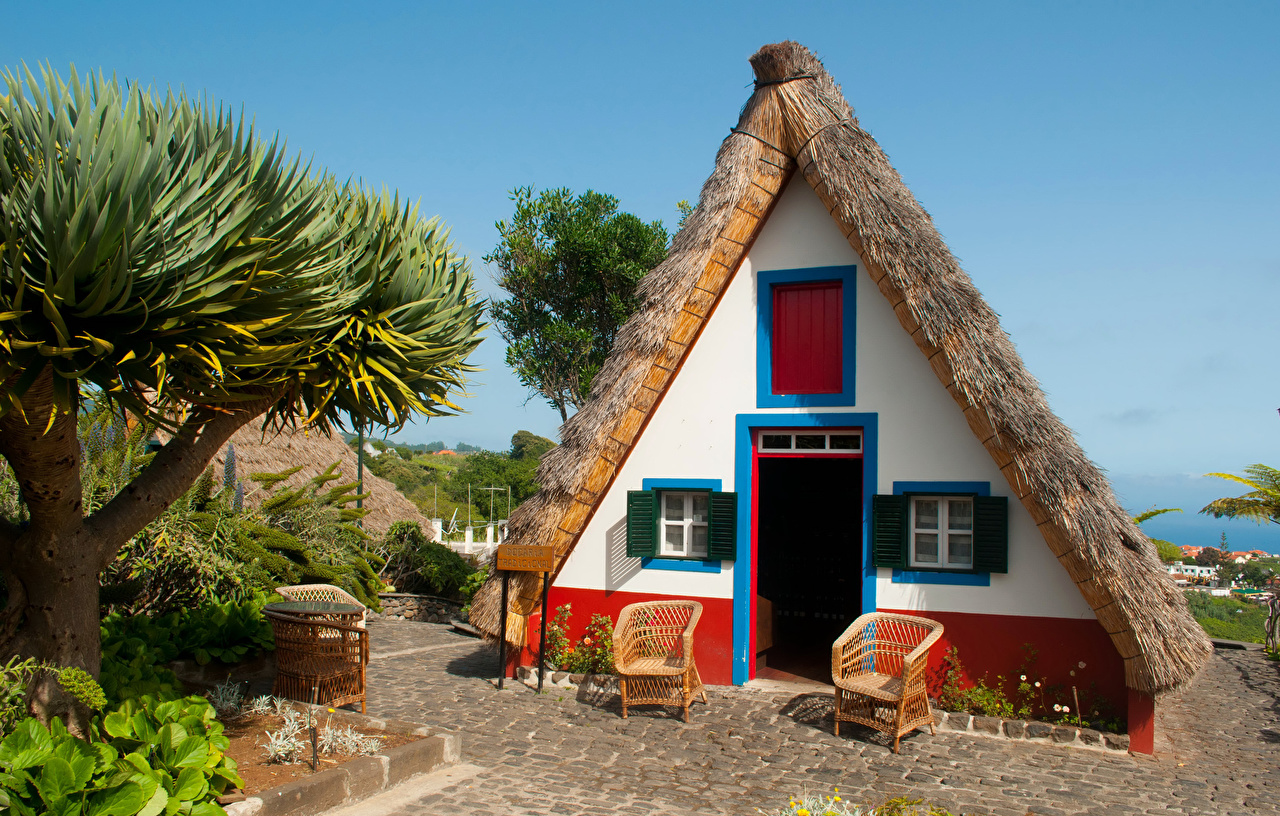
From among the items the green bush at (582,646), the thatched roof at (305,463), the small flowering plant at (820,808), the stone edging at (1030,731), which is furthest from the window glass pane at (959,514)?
the thatched roof at (305,463)

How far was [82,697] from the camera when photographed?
183 inches

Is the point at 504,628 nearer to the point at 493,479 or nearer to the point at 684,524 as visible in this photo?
the point at 684,524

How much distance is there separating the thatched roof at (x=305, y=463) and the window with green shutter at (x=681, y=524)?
6.18 m

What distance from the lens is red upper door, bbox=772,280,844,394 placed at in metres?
8.67

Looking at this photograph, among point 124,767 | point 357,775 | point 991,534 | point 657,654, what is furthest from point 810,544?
point 124,767

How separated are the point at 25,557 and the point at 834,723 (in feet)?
20.4

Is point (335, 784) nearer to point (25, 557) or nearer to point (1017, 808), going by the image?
point (25, 557)

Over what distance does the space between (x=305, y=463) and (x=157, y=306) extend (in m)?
13.1

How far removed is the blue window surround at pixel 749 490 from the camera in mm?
8375

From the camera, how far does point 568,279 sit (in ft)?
63.2

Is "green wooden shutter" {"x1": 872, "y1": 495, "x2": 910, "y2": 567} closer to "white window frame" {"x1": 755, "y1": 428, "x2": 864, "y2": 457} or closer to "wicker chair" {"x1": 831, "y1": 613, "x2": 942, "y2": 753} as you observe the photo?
"wicker chair" {"x1": 831, "y1": 613, "x2": 942, "y2": 753}

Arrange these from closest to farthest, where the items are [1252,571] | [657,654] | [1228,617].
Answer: [657,654] → [1228,617] → [1252,571]

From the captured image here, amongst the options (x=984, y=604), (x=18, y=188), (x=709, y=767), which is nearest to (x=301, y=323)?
(x=18, y=188)

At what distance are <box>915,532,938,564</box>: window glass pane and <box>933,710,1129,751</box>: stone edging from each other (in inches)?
55.1
